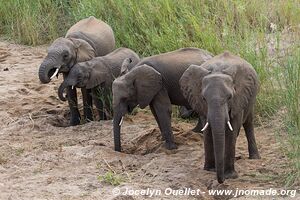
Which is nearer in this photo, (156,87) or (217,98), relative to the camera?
(217,98)

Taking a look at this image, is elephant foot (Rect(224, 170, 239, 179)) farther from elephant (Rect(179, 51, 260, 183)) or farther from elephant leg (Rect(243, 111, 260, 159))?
elephant leg (Rect(243, 111, 260, 159))

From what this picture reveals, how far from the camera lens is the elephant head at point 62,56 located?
6.97 meters

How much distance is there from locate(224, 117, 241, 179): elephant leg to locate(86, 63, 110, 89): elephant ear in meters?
2.04

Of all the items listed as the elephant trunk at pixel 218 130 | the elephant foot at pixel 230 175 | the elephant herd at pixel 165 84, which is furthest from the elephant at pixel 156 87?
the elephant trunk at pixel 218 130

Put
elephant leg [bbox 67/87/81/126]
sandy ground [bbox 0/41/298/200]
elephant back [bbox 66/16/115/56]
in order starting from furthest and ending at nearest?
1. elephant back [bbox 66/16/115/56]
2. elephant leg [bbox 67/87/81/126]
3. sandy ground [bbox 0/41/298/200]

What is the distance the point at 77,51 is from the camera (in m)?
7.23

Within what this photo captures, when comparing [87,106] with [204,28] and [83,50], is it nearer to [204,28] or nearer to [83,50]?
[83,50]

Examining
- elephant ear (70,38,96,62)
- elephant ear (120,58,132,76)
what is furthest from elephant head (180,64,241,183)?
elephant ear (70,38,96,62)

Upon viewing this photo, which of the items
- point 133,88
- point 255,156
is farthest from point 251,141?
point 133,88

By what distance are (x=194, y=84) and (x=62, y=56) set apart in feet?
6.82

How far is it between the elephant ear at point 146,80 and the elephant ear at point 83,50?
3.98 ft

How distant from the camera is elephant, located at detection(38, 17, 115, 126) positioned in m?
7.00

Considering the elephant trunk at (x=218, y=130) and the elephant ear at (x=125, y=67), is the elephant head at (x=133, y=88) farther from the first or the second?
the elephant trunk at (x=218, y=130)

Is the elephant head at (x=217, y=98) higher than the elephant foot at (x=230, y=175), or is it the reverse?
the elephant head at (x=217, y=98)
